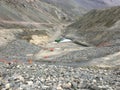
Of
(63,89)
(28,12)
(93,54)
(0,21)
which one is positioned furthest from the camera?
(28,12)

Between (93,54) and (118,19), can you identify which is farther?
(118,19)

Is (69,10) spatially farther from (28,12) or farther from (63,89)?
(63,89)

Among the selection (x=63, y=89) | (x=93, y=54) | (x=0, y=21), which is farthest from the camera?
(x=0, y=21)

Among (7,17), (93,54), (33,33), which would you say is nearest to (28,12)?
(7,17)

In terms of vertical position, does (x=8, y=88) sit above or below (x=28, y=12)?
below

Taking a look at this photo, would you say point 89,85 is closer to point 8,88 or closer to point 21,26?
point 8,88

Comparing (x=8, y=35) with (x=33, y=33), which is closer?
(x=8, y=35)

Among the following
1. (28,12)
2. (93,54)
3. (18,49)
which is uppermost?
(28,12)

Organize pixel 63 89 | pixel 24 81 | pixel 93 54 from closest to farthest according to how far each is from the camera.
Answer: pixel 63 89 < pixel 24 81 < pixel 93 54

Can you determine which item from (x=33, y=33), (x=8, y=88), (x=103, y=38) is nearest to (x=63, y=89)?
(x=8, y=88)
